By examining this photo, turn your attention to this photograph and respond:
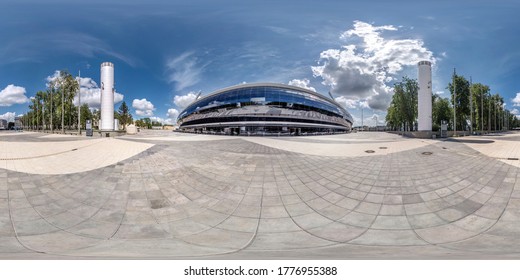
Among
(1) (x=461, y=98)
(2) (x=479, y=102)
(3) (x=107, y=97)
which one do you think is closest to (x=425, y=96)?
(1) (x=461, y=98)

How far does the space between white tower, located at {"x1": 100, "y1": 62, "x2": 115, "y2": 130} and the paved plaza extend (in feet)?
25.8

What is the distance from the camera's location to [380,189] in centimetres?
870

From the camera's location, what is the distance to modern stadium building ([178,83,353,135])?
48.9 m

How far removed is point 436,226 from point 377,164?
3581 millimetres

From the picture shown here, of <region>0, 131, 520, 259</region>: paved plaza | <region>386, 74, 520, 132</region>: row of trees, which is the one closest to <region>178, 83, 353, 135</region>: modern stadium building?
<region>386, 74, 520, 132</region>: row of trees

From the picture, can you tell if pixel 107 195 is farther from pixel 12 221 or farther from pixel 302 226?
pixel 302 226

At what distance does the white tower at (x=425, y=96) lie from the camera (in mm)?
19906

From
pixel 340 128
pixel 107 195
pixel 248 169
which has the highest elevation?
pixel 340 128

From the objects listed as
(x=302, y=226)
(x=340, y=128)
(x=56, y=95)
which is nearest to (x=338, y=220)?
(x=302, y=226)

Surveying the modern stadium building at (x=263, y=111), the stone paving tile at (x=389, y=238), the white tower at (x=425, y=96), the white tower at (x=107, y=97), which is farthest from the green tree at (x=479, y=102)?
the white tower at (x=107, y=97)

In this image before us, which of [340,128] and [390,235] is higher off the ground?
[340,128]

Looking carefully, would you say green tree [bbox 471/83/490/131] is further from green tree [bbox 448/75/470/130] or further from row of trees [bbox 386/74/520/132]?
green tree [bbox 448/75/470/130]

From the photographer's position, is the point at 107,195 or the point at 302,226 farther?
the point at 107,195

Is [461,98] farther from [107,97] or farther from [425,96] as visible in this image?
[107,97]
